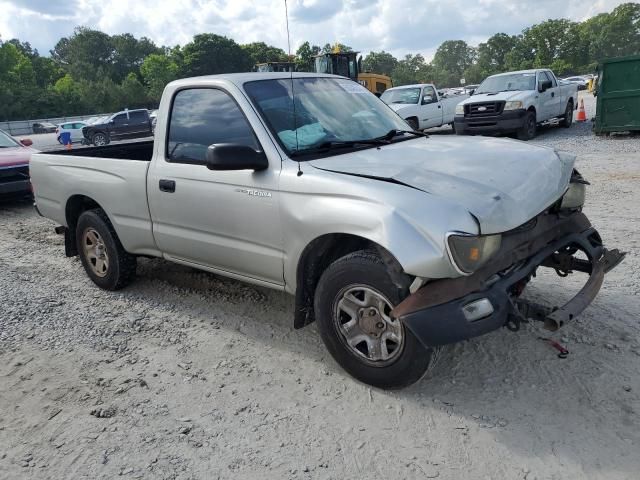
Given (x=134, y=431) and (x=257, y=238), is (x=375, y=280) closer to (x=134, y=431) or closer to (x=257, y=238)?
(x=257, y=238)

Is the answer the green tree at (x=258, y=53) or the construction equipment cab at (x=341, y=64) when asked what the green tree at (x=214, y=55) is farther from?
the construction equipment cab at (x=341, y=64)

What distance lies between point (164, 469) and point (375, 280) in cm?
146

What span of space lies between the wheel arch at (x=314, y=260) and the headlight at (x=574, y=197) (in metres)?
1.46

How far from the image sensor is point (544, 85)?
14.7 m

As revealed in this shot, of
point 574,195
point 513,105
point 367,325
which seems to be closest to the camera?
point 367,325

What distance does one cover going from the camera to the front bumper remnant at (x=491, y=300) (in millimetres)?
2826

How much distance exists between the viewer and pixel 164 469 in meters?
2.76

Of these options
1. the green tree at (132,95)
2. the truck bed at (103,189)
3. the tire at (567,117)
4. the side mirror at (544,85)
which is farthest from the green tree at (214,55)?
the truck bed at (103,189)

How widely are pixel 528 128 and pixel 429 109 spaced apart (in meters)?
3.67

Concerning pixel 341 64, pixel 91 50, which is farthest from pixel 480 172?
pixel 91 50

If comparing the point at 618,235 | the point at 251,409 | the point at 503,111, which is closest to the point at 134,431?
the point at 251,409

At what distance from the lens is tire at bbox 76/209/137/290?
16.5ft

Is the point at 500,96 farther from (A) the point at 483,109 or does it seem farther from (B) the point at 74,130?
(B) the point at 74,130

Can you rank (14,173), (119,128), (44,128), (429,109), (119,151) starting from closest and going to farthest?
1. (119,151)
2. (14,173)
3. (429,109)
4. (119,128)
5. (44,128)
